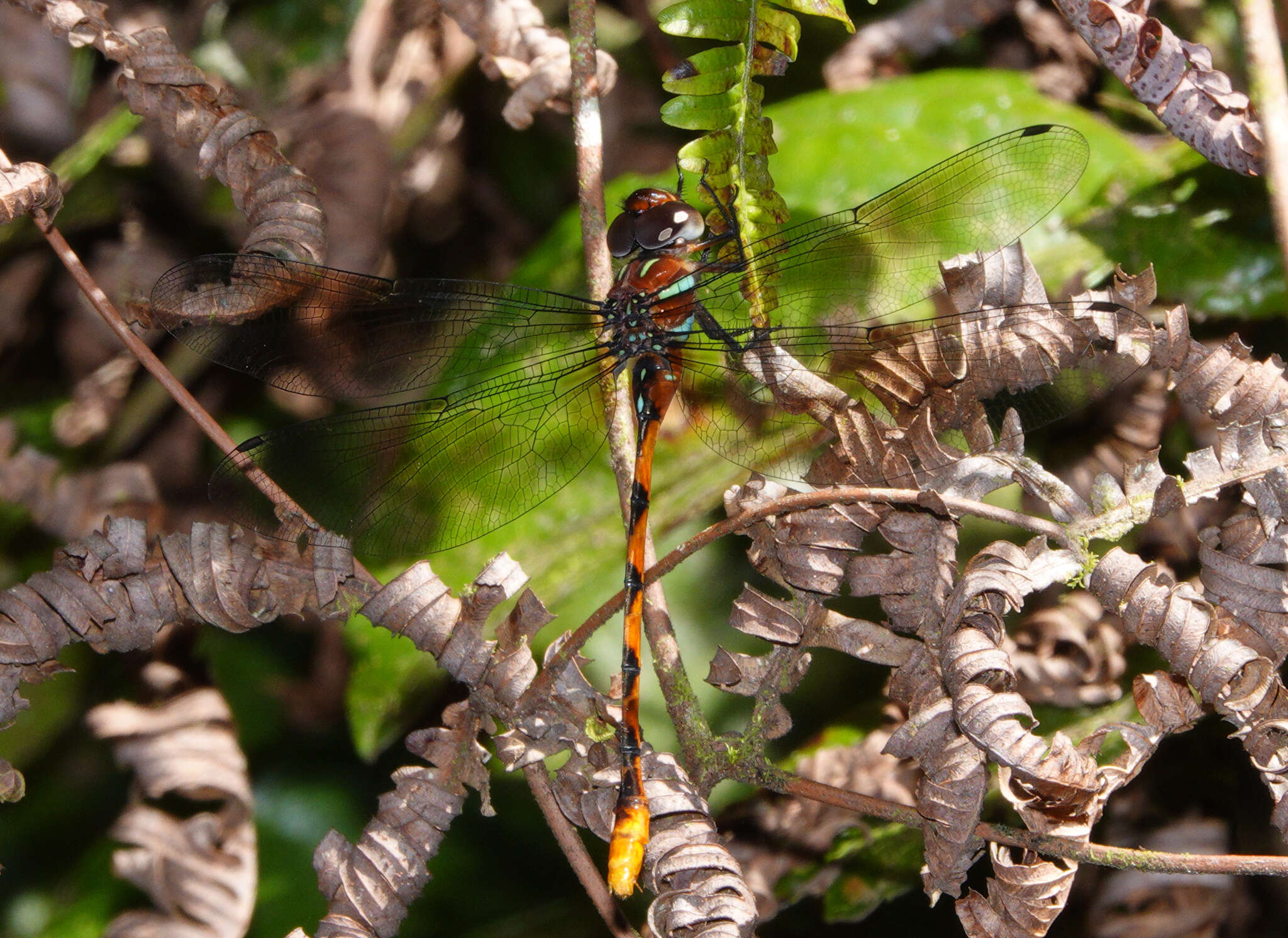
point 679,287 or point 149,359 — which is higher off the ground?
point 149,359

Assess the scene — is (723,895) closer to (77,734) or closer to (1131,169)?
(77,734)

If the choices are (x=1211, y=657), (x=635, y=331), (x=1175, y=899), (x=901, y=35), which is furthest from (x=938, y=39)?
(x=1175, y=899)

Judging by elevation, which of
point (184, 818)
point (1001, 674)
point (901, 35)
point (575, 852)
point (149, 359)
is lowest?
point (184, 818)

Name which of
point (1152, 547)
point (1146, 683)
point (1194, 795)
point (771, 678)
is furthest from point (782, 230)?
point (1194, 795)

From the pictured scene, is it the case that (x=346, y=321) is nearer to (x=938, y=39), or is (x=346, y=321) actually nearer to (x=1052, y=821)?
(x=1052, y=821)

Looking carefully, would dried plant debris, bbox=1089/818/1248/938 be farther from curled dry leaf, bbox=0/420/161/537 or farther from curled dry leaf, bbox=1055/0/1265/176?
curled dry leaf, bbox=0/420/161/537

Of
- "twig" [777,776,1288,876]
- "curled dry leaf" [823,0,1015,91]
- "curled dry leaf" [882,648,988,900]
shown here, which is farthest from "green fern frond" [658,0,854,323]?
"curled dry leaf" [823,0,1015,91]

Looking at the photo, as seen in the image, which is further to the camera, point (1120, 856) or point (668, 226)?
point (668, 226)
